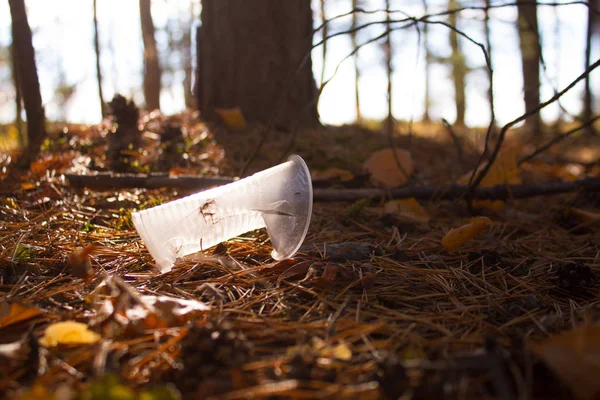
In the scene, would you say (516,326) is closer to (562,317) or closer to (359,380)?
(562,317)

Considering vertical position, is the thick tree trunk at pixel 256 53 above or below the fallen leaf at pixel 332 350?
above

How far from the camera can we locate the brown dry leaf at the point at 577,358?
2.69 feet

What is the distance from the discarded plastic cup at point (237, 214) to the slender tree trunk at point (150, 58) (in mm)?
6691

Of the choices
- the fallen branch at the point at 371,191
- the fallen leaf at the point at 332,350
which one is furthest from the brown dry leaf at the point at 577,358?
the fallen branch at the point at 371,191

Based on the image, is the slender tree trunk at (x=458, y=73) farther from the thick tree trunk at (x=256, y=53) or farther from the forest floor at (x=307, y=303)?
the forest floor at (x=307, y=303)

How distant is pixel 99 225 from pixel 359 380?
5.13 feet

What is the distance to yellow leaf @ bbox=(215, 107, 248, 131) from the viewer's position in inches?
134

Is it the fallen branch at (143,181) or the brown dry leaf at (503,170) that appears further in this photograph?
the brown dry leaf at (503,170)

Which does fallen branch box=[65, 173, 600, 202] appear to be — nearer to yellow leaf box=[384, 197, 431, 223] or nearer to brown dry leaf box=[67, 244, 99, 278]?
yellow leaf box=[384, 197, 431, 223]

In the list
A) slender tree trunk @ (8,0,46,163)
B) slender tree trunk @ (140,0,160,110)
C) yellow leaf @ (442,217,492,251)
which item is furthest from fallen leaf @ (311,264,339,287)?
slender tree trunk @ (140,0,160,110)

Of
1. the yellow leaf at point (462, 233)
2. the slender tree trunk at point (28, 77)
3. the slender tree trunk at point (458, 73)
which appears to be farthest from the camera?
the slender tree trunk at point (458, 73)

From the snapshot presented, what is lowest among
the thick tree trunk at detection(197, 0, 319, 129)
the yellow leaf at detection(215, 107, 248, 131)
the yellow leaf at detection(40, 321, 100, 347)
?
the yellow leaf at detection(40, 321, 100, 347)

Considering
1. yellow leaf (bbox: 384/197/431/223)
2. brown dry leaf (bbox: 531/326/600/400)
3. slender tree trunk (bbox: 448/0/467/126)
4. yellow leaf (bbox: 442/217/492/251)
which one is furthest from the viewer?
slender tree trunk (bbox: 448/0/467/126)

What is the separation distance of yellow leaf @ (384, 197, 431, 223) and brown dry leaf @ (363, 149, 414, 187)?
1.22 feet
